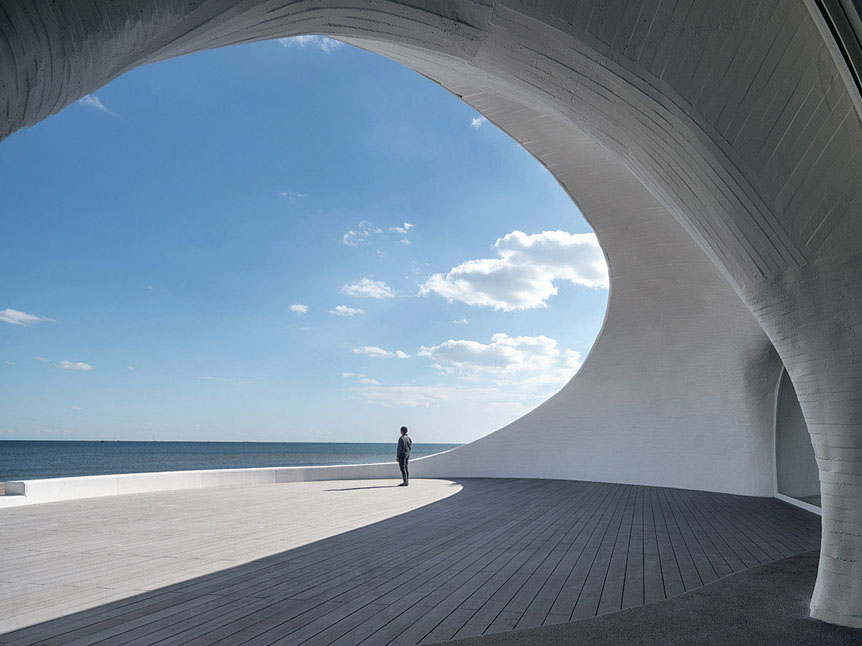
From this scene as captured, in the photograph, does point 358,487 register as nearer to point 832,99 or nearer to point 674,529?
point 674,529

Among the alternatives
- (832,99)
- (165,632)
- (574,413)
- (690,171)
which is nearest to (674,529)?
(690,171)

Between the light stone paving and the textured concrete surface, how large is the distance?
2.82m

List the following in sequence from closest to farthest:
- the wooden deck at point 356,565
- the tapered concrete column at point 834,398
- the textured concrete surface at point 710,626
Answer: the textured concrete surface at point 710,626 < the wooden deck at point 356,565 < the tapered concrete column at point 834,398

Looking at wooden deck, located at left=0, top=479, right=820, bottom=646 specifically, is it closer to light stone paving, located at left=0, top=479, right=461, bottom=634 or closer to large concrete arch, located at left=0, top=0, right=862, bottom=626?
light stone paving, located at left=0, top=479, right=461, bottom=634

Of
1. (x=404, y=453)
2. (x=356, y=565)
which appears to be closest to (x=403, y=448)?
(x=404, y=453)

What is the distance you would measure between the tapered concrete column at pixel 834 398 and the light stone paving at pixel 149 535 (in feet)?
15.2

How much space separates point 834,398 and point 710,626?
1709 millimetres

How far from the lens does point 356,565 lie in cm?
557

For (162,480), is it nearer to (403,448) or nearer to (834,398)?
(403,448)

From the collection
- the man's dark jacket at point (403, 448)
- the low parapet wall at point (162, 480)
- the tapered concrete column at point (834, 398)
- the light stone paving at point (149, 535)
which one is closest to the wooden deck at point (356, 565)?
the light stone paving at point (149, 535)

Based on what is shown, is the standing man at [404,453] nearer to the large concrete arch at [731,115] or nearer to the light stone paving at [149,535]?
the light stone paving at [149,535]

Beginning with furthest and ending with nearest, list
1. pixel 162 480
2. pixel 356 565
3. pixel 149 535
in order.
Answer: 1. pixel 162 480
2. pixel 149 535
3. pixel 356 565

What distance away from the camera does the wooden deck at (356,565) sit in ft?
12.7

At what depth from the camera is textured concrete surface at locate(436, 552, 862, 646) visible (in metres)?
3.60
